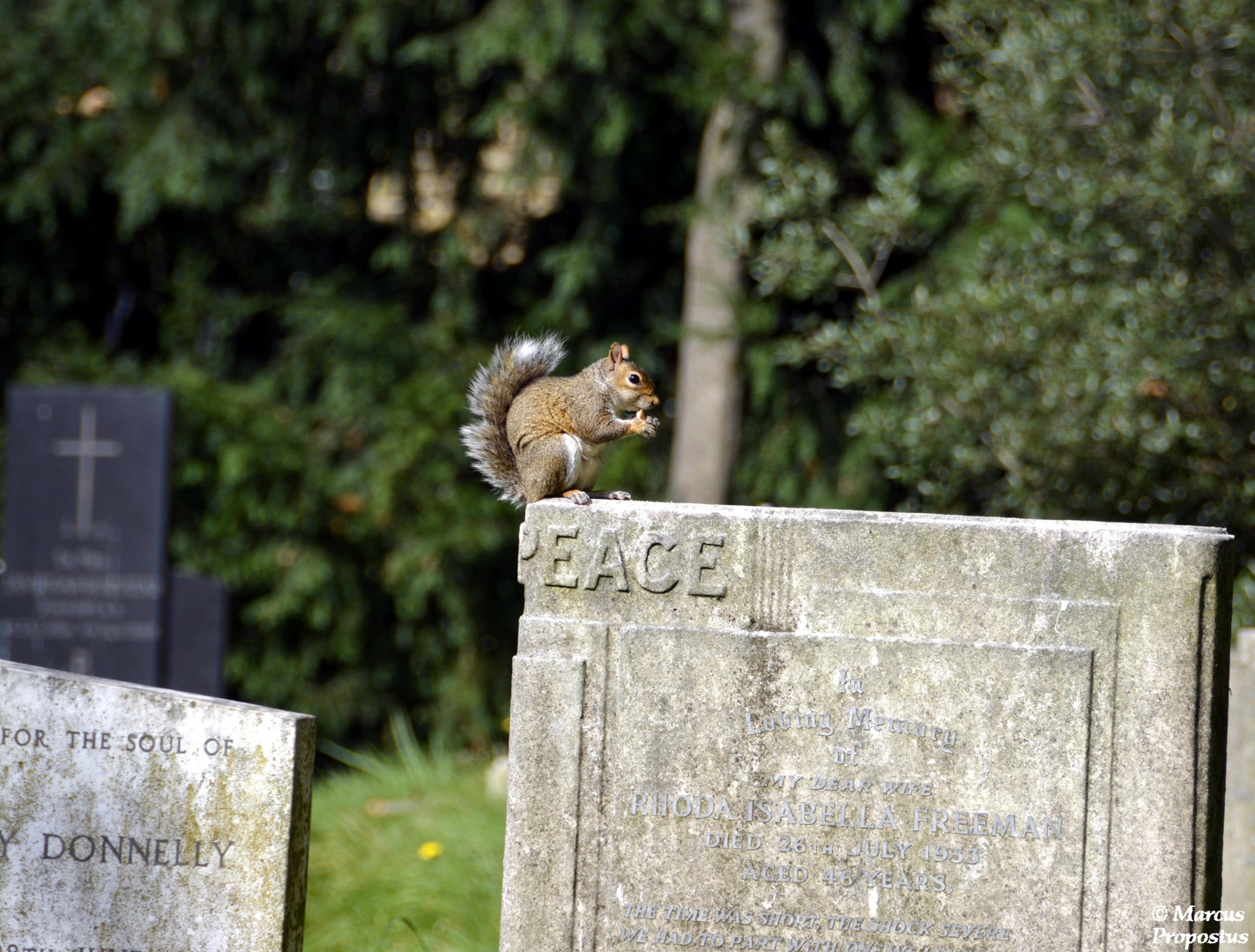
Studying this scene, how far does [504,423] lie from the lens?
2889 mm

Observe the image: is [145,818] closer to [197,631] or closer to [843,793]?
[843,793]

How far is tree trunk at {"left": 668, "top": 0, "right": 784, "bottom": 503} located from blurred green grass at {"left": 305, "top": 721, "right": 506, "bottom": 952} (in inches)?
65.2

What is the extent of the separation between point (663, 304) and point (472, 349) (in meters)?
1.00

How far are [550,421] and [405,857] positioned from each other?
97.9 inches

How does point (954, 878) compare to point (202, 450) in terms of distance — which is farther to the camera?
point (202, 450)

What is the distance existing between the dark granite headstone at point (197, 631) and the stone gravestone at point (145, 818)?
106 inches

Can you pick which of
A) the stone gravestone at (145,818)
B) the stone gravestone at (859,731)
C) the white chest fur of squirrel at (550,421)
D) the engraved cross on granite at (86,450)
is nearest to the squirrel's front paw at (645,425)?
the white chest fur of squirrel at (550,421)

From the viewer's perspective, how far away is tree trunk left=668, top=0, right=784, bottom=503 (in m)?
5.22

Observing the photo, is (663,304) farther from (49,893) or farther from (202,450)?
(49,893)

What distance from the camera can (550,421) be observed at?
2795 mm

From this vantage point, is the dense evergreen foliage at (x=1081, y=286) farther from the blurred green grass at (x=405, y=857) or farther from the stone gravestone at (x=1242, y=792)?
the blurred green grass at (x=405, y=857)

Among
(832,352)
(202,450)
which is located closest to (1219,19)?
(832,352)

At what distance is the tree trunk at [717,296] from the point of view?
522cm

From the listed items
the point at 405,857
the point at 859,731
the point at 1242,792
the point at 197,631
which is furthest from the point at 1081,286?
the point at 197,631
